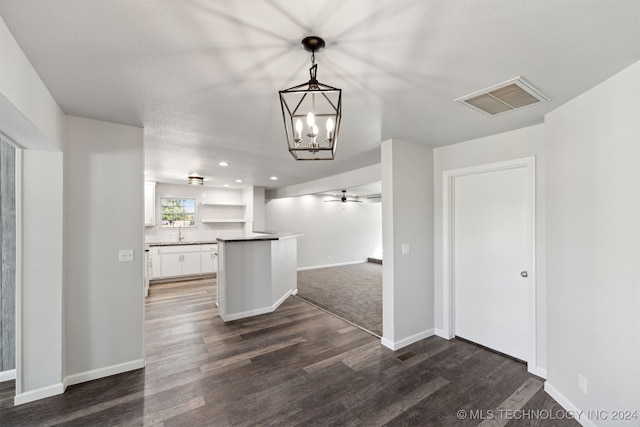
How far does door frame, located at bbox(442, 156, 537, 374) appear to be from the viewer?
8.90ft

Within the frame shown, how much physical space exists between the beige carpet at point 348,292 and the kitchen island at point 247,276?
103cm

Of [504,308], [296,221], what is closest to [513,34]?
[504,308]

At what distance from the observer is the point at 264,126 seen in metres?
2.81

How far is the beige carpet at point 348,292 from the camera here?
4.20m


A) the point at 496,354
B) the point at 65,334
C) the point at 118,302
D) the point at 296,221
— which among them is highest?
the point at 296,221

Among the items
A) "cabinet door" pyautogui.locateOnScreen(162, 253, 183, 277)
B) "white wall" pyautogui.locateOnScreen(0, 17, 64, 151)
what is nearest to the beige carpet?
"cabinet door" pyautogui.locateOnScreen(162, 253, 183, 277)

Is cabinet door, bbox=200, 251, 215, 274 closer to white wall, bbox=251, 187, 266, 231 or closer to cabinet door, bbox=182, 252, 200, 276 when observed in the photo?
cabinet door, bbox=182, 252, 200, 276

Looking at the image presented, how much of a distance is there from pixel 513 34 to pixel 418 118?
3.87 ft

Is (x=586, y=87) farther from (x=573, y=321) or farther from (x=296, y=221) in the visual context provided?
(x=296, y=221)

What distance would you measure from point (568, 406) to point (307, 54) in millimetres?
3330

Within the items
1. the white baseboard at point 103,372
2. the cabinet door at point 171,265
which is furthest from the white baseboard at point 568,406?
the cabinet door at point 171,265

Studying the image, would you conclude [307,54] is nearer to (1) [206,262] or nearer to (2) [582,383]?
(2) [582,383]

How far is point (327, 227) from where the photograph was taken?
28.8 ft

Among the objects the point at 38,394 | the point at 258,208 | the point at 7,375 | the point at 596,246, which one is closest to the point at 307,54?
the point at 596,246
